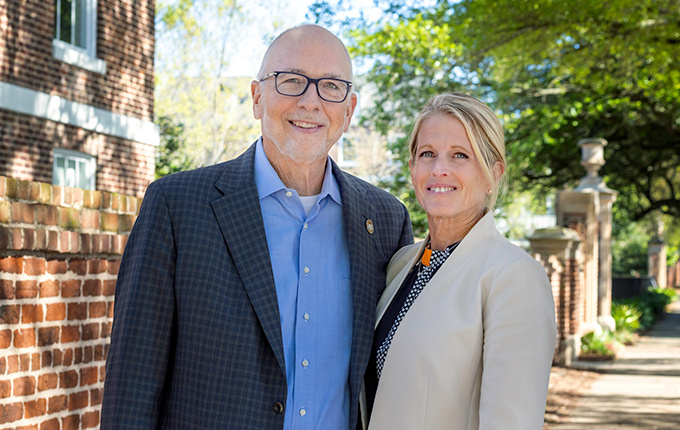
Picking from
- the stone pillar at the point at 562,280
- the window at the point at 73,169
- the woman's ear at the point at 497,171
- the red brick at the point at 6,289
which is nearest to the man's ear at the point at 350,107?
the woman's ear at the point at 497,171

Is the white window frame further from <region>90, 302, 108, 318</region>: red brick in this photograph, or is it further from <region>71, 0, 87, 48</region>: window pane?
<region>90, 302, 108, 318</region>: red brick

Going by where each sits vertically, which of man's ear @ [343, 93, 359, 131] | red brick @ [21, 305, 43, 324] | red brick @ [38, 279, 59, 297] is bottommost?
red brick @ [21, 305, 43, 324]

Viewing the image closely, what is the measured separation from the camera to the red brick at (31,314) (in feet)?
11.6

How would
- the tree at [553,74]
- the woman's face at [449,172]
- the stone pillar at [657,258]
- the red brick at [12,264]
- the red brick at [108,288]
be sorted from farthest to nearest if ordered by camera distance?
the stone pillar at [657,258], the tree at [553,74], the red brick at [108,288], the red brick at [12,264], the woman's face at [449,172]

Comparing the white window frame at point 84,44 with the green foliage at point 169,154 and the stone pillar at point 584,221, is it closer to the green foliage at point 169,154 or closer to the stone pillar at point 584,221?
the green foliage at point 169,154

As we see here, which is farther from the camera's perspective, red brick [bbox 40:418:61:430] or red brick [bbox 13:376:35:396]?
red brick [bbox 40:418:61:430]

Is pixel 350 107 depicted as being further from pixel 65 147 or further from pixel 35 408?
pixel 65 147

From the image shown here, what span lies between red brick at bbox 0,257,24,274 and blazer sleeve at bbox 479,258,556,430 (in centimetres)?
217

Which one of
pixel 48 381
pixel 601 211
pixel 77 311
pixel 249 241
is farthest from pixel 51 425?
pixel 601 211

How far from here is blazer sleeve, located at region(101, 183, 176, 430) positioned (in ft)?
8.08

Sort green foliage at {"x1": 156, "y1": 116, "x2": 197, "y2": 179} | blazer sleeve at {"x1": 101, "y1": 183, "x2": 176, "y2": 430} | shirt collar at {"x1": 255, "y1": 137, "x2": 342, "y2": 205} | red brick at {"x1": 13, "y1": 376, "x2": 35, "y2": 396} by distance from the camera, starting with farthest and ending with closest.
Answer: green foliage at {"x1": 156, "y1": 116, "x2": 197, "y2": 179}
red brick at {"x1": 13, "y1": 376, "x2": 35, "y2": 396}
shirt collar at {"x1": 255, "y1": 137, "x2": 342, "y2": 205}
blazer sleeve at {"x1": 101, "y1": 183, "x2": 176, "y2": 430}

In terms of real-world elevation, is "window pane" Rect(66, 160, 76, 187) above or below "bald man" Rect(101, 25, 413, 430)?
above

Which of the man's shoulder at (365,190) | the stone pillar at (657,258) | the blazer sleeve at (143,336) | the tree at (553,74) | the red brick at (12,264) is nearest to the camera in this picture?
the blazer sleeve at (143,336)

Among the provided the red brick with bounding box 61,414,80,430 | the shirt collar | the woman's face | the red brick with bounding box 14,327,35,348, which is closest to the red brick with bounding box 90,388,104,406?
the red brick with bounding box 61,414,80,430
